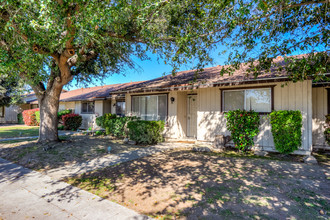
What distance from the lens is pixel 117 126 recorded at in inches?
Result: 430

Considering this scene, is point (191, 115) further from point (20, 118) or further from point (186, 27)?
point (20, 118)

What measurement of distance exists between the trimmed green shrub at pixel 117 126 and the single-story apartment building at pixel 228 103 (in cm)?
100

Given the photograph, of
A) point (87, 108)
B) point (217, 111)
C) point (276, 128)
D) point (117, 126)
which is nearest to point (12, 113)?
point (87, 108)

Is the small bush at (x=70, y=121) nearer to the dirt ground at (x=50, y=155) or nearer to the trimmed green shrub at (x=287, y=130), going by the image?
the dirt ground at (x=50, y=155)

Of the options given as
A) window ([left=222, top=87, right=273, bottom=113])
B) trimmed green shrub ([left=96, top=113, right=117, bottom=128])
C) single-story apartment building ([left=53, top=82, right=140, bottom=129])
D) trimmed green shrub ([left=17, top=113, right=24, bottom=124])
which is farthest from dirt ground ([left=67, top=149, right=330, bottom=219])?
trimmed green shrub ([left=17, top=113, right=24, bottom=124])

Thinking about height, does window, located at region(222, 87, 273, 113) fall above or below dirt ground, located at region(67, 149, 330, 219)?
above

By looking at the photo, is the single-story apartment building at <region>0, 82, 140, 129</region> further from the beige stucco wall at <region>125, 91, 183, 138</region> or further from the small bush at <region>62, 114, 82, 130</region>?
the beige stucco wall at <region>125, 91, 183, 138</region>

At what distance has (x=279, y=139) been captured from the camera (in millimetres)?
6500

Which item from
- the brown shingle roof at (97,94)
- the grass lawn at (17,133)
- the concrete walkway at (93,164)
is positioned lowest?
the concrete walkway at (93,164)

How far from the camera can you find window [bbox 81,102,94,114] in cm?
1628

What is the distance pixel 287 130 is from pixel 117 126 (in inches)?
325

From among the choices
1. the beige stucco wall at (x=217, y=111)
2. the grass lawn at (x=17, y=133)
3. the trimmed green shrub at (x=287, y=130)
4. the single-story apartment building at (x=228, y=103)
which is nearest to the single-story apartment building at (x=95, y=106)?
the beige stucco wall at (x=217, y=111)

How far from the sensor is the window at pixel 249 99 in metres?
7.46

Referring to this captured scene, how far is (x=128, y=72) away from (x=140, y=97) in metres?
1.69
